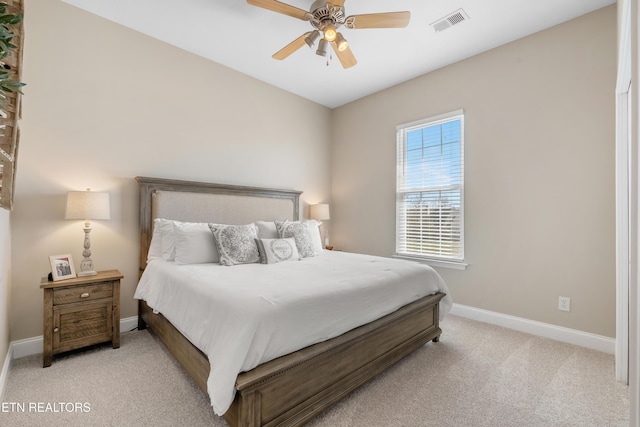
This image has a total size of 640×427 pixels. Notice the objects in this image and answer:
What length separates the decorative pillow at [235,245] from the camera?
2719mm

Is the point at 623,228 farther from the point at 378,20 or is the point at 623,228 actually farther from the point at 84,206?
the point at 84,206

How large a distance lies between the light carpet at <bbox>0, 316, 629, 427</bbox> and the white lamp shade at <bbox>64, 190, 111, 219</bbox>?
114 centimetres

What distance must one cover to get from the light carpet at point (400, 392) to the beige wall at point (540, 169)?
0.62 m

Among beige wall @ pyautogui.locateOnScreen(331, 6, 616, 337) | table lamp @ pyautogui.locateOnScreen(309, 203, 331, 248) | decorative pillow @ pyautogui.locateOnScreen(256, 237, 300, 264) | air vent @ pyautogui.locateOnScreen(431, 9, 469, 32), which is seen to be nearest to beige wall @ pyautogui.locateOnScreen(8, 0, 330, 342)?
table lamp @ pyautogui.locateOnScreen(309, 203, 331, 248)

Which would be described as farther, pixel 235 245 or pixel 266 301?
pixel 235 245

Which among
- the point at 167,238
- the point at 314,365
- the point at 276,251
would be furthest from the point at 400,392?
the point at 167,238

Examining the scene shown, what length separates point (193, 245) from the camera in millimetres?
2707

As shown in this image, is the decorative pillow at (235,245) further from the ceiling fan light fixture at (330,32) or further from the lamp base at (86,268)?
the ceiling fan light fixture at (330,32)

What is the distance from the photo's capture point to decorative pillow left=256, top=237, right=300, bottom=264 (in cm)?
286

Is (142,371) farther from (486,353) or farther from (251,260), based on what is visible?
(486,353)

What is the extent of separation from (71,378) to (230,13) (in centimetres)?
322

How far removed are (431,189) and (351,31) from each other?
204 centimetres

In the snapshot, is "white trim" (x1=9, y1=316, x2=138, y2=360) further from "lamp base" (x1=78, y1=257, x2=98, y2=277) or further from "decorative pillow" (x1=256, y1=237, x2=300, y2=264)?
"decorative pillow" (x1=256, y1=237, x2=300, y2=264)

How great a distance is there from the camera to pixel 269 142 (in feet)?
13.7
